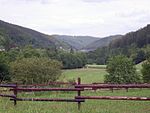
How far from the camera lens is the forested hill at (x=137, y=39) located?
548ft

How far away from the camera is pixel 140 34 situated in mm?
174125

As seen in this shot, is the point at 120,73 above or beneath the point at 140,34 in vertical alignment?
beneath

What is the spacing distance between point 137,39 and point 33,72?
116 metres

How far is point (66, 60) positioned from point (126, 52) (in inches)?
1834

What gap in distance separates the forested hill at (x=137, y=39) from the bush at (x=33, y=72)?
352 feet

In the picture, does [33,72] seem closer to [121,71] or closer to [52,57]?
[121,71]

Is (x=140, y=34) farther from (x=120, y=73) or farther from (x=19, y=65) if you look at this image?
(x=19, y=65)

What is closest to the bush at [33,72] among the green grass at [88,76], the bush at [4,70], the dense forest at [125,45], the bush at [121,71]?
the bush at [4,70]

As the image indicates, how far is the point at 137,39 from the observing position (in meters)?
172

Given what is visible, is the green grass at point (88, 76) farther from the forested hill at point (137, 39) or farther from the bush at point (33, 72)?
the forested hill at point (137, 39)

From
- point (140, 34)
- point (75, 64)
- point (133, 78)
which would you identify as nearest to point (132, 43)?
point (140, 34)

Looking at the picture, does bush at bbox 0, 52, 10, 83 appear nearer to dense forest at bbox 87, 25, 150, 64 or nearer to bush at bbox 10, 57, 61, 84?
bush at bbox 10, 57, 61, 84

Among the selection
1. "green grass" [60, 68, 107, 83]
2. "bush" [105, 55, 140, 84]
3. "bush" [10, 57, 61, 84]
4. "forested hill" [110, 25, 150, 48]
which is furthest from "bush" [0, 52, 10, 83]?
"forested hill" [110, 25, 150, 48]

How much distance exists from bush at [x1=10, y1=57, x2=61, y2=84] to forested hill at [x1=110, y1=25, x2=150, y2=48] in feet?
352
